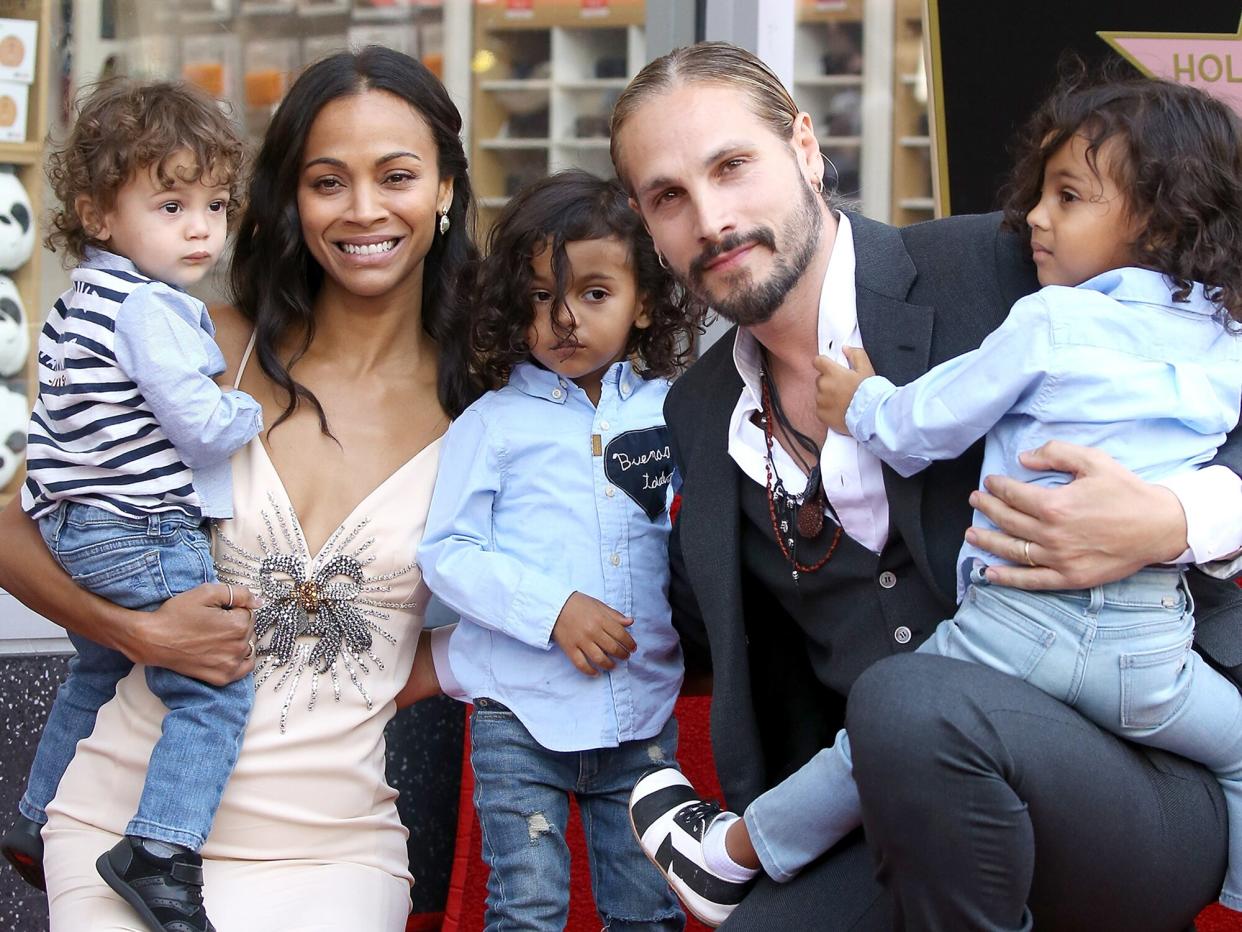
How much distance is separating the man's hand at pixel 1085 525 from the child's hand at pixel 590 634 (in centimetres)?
71

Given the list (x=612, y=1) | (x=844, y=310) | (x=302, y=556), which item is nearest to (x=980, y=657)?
(x=844, y=310)

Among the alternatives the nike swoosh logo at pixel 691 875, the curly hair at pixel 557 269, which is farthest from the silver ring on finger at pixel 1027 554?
the curly hair at pixel 557 269

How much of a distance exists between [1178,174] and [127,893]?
1845 millimetres

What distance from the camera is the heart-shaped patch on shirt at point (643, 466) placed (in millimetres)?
2695

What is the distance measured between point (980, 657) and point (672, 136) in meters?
0.96

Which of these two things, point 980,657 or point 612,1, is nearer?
point 980,657

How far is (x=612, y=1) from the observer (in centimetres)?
430

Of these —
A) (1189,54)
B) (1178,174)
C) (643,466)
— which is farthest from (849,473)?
(1189,54)

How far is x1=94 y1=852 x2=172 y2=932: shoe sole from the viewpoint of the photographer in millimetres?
2326

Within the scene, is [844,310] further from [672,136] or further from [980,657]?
[980,657]

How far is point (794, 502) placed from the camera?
2455 mm

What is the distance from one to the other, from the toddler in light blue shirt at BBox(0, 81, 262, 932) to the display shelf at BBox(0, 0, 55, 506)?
148 centimetres

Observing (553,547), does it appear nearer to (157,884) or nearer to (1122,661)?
(157,884)

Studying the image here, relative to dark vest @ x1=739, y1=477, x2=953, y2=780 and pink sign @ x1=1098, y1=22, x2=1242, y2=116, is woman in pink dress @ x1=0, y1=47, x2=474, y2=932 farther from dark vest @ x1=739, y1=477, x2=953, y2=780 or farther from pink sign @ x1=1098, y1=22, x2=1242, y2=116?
pink sign @ x1=1098, y1=22, x2=1242, y2=116
